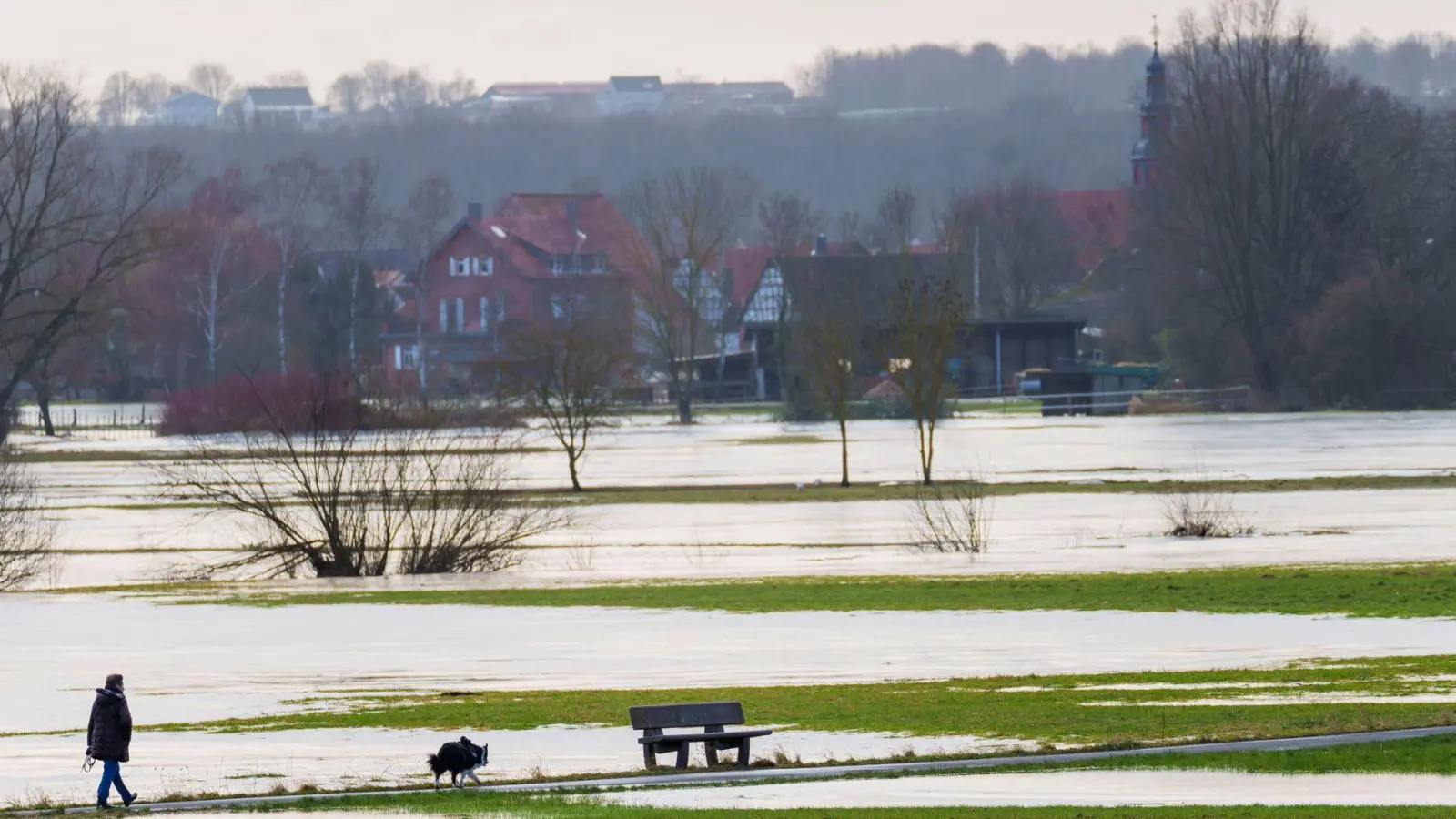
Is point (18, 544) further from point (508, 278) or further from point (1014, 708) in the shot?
point (508, 278)

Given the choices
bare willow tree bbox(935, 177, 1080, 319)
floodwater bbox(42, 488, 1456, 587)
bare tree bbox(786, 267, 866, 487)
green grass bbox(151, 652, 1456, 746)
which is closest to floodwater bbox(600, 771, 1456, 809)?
green grass bbox(151, 652, 1456, 746)

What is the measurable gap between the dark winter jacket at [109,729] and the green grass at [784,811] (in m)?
1.51

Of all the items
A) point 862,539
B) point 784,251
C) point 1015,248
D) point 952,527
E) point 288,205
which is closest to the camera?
point 952,527

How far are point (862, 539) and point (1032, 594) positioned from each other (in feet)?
39.6

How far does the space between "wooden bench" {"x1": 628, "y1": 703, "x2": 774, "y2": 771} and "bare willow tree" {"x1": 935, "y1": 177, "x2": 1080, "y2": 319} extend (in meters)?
125

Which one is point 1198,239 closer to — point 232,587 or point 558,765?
point 232,587

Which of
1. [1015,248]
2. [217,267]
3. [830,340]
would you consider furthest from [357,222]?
[830,340]

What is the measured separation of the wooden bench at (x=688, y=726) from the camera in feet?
59.6

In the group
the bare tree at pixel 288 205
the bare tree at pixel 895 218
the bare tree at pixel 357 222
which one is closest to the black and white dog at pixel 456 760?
the bare tree at pixel 357 222

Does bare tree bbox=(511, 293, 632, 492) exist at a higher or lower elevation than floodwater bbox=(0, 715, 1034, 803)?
higher

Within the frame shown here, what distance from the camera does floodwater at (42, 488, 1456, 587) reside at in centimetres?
3841

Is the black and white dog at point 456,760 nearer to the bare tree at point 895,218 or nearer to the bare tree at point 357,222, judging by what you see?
the bare tree at point 357,222

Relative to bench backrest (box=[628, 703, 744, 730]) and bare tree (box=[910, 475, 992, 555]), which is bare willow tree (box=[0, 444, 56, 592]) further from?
bench backrest (box=[628, 703, 744, 730])

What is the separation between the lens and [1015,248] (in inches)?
6270
